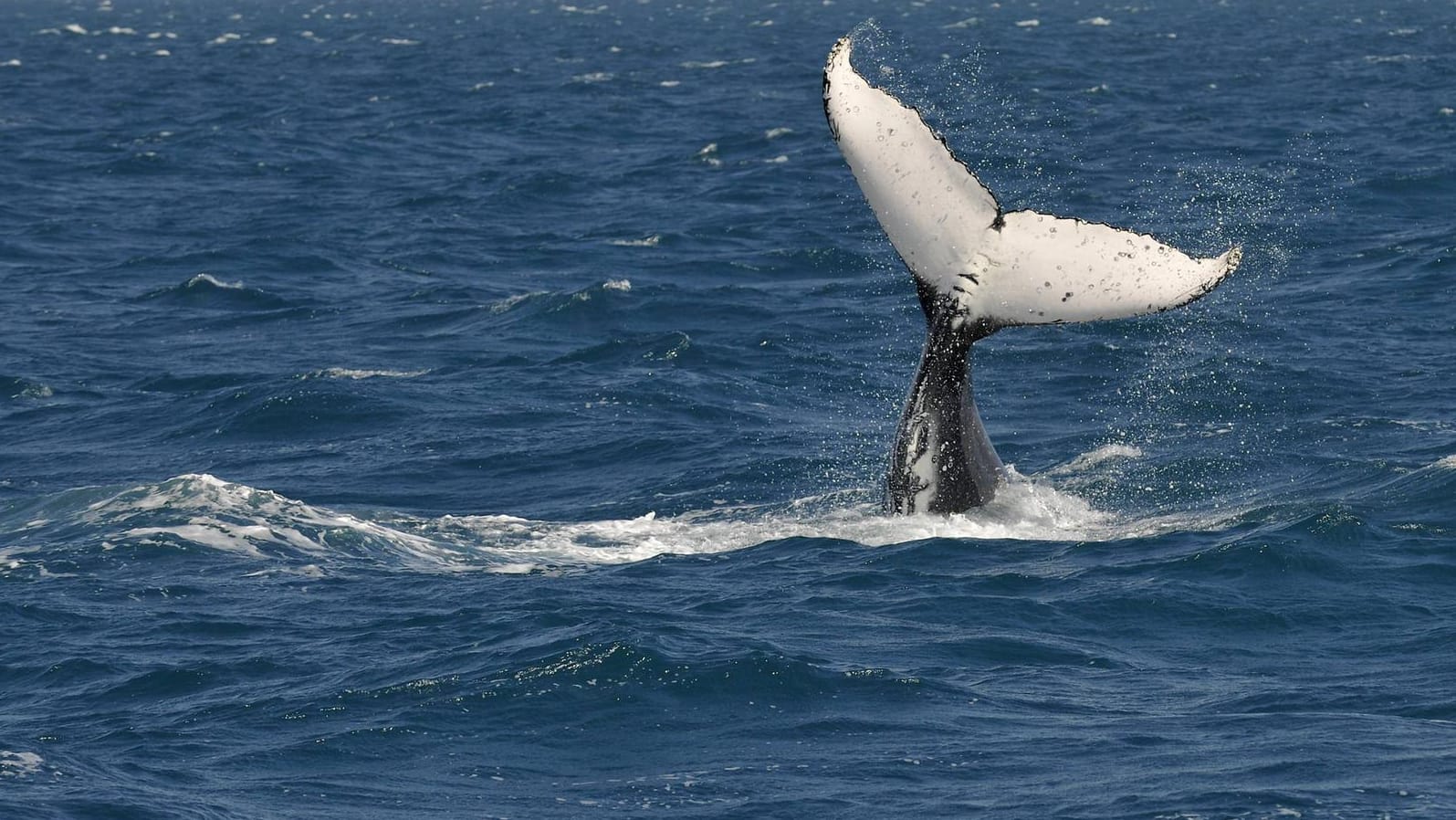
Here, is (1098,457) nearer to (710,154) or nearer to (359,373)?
(359,373)

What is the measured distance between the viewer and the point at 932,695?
1275 cm

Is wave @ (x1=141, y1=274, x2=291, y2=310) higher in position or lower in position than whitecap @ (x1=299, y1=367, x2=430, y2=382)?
lower

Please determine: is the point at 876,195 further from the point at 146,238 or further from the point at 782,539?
the point at 146,238

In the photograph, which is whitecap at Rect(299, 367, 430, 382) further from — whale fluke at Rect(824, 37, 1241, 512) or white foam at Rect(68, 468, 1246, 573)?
whale fluke at Rect(824, 37, 1241, 512)

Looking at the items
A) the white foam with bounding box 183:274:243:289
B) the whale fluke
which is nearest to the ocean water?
the white foam with bounding box 183:274:243:289

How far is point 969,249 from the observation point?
14289 mm

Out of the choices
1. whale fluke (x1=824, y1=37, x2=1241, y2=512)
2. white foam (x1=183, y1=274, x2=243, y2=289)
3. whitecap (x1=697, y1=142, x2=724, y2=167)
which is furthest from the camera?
whitecap (x1=697, y1=142, x2=724, y2=167)

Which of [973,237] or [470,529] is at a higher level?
[973,237]

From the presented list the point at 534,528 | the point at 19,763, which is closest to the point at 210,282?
the point at 534,528

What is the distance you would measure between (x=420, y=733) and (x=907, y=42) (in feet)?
247

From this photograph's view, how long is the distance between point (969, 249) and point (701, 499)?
16.6ft

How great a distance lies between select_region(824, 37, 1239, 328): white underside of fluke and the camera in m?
13.6

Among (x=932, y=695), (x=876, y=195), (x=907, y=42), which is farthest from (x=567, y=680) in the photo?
(x=907, y=42)

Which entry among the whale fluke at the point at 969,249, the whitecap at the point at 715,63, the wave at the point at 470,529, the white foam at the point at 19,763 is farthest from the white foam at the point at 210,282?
the whitecap at the point at 715,63
